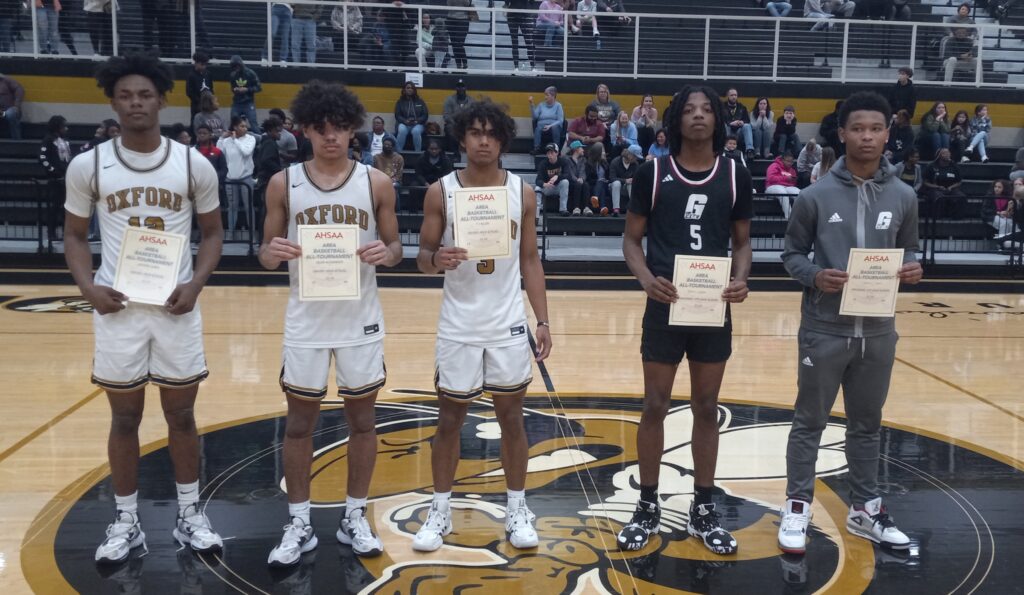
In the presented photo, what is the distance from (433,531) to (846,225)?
7.39 ft

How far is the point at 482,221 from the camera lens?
156 inches

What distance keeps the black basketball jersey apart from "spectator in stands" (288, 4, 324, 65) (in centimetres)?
1427

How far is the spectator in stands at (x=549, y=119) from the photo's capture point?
51.9 ft

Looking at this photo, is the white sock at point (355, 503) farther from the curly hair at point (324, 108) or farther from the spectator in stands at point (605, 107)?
the spectator in stands at point (605, 107)

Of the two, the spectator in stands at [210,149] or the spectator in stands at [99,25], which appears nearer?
the spectator in stands at [210,149]

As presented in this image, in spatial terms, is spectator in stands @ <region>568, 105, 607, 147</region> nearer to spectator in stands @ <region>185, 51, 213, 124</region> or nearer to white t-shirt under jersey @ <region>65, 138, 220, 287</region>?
spectator in stands @ <region>185, 51, 213, 124</region>

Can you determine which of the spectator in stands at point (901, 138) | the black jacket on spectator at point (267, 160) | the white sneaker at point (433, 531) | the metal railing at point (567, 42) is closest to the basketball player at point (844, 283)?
the white sneaker at point (433, 531)

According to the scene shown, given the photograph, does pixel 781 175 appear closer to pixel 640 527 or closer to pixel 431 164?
pixel 431 164

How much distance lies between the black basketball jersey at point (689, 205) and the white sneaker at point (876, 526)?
3.93ft

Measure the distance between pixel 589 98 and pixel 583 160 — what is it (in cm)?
312

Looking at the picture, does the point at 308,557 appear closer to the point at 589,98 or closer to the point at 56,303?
the point at 56,303

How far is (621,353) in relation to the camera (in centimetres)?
815

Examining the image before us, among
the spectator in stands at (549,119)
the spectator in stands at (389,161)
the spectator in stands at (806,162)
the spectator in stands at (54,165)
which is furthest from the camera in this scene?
the spectator in stands at (549,119)

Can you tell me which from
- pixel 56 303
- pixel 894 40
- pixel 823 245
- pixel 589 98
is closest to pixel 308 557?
pixel 823 245
